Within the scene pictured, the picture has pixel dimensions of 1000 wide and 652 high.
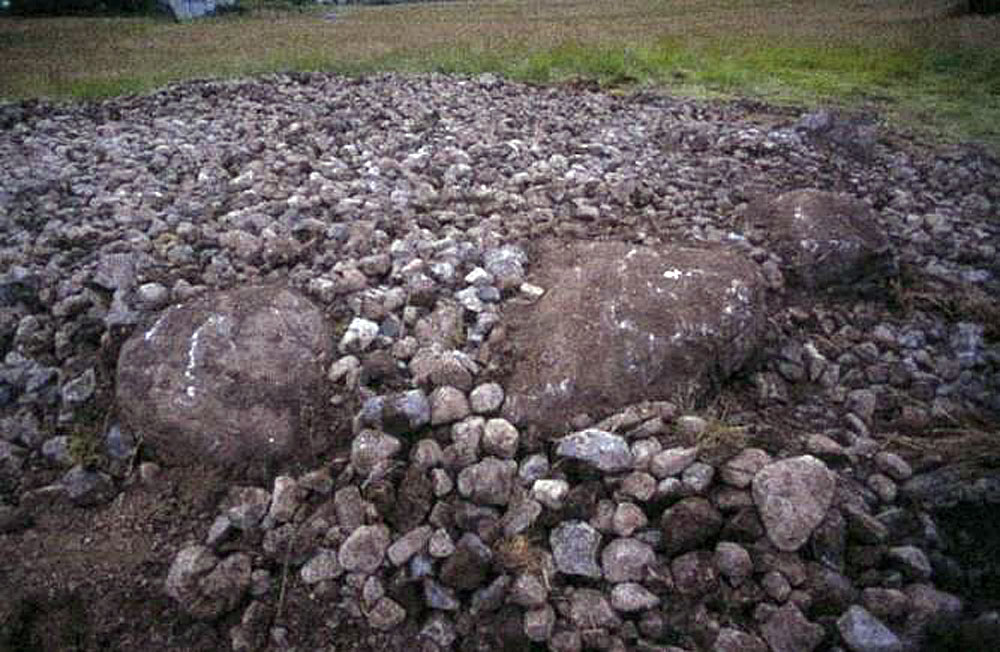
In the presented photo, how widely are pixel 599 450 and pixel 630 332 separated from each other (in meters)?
0.64

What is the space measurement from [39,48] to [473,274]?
16838 mm

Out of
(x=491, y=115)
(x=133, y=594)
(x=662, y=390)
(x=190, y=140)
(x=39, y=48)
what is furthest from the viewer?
(x=39, y=48)

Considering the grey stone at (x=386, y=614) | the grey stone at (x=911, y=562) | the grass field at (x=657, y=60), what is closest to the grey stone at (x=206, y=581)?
the grey stone at (x=386, y=614)

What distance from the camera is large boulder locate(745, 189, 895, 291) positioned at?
379cm

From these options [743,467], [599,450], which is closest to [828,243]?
[743,467]

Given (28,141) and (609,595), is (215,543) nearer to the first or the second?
(609,595)

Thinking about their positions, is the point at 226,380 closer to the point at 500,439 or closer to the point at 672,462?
the point at 500,439

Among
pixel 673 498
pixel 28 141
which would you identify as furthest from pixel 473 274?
pixel 28 141

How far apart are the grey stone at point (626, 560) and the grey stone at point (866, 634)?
59 centimetres

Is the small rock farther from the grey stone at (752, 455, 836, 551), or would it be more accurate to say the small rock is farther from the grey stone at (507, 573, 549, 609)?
the grey stone at (752, 455, 836, 551)

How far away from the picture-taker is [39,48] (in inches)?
599

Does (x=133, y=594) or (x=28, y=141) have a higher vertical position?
(x=28, y=141)

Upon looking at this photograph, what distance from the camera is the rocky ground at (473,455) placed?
2174 millimetres

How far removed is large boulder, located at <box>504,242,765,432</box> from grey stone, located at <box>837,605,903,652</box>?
1039 millimetres
